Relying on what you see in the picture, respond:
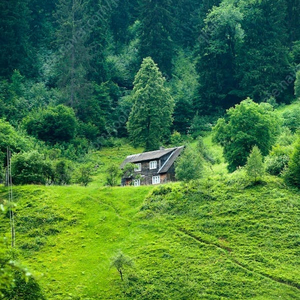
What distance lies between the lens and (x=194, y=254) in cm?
5434

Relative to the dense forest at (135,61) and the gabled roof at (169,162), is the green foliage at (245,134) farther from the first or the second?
the dense forest at (135,61)

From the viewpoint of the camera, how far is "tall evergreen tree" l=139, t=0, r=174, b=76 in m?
111

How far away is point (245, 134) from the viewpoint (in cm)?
7281

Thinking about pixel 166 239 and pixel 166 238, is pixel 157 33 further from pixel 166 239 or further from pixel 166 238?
pixel 166 239

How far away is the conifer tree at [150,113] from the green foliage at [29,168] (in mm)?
21948

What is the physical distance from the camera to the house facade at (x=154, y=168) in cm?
7494

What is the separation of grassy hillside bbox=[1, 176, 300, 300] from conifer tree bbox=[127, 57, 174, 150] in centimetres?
2256

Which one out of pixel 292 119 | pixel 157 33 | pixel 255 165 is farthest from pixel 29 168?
pixel 157 33

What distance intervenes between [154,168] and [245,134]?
11.6 meters

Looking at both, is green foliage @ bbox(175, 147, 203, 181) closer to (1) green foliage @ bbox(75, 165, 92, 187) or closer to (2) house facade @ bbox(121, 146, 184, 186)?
(2) house facade @ bbox(121, 146, 184, 186)

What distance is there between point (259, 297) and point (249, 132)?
28.6 meters

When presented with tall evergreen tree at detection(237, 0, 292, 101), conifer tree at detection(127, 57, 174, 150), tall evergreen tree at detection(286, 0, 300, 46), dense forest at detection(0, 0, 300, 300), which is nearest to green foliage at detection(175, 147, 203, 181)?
dense forest at detection(0, 0, 300, 300)

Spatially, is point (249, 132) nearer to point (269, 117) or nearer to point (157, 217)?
point (269, 117)

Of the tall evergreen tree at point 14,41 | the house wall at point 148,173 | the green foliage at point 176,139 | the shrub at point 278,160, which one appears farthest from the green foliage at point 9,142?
the tall evergreen tree at point 14,41
